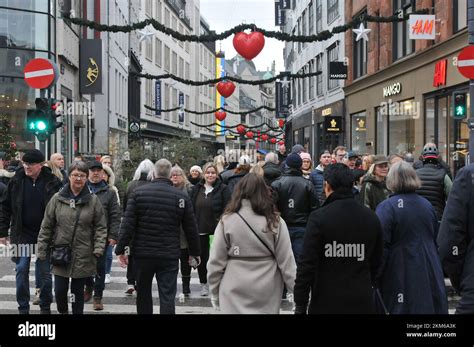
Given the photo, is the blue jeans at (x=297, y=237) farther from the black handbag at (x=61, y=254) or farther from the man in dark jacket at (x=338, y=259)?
the man in dark jacket at (x=338, y=259)

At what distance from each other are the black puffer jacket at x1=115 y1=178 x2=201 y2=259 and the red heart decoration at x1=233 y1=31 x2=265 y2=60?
28.3ft

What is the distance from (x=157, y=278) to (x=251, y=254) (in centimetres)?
215

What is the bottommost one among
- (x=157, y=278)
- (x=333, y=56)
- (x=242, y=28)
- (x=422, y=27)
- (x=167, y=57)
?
(x=157, y=278)

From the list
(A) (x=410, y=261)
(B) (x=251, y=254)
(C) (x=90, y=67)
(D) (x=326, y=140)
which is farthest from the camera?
(D) (x=326, y=140)

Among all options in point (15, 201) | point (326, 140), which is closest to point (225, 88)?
point (326, 140)

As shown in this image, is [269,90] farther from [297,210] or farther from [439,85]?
[297,210]

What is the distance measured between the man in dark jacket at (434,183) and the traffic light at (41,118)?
9.28 meters

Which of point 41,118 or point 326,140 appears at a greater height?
point 326,140

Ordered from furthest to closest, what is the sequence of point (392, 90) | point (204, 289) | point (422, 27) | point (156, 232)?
1. point (392, 90)
2. point (422, 27)
3. point (204, 289)
4. point (156, 232)

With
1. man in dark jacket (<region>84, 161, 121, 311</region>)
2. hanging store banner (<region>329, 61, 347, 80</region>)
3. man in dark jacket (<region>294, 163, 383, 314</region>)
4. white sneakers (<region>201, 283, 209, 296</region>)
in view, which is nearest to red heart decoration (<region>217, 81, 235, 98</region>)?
hanging store banner (<region>329, 61, 347, 80</region>)

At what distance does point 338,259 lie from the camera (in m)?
5.17

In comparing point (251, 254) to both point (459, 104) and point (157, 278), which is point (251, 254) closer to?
point (157, 278)

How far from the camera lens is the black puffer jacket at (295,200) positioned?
30.7ft

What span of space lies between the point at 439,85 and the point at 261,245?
16152 mm
